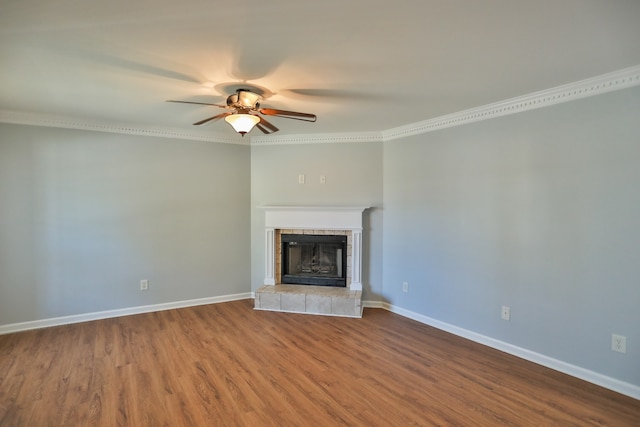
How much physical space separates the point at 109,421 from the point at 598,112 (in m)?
4.15

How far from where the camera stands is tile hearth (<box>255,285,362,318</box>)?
4094 millimetres

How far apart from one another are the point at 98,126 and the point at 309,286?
3295 millimetres

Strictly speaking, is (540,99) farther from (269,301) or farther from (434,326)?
(269,301)

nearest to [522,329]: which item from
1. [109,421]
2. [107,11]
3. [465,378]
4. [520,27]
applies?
[465,378]

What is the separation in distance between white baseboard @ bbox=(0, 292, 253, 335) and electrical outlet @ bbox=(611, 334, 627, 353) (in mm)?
4046

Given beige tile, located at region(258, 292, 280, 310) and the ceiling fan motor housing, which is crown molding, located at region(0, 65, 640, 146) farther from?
beige tile, located at region(258, 292, 280, 310)

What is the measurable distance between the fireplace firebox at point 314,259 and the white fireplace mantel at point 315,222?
0.16m

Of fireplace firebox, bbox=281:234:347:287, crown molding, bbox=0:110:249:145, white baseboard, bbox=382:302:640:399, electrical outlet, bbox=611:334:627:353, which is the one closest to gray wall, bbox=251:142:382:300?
fireplace firebox, bbox=281:234:347:287

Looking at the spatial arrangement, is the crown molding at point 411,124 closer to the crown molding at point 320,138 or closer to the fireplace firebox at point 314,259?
the crown molding at point 320,138

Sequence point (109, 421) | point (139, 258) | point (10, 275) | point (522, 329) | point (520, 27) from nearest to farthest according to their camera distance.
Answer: point (520, 27)
point (109, 421)
point (522, 329)
point (10, 275)
point (139, 258)

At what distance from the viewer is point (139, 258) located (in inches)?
165

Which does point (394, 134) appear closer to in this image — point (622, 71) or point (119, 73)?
point (622, 71)

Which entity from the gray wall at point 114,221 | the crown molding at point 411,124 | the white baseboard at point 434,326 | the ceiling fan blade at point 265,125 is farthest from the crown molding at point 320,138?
the white baseboard at point 434,326

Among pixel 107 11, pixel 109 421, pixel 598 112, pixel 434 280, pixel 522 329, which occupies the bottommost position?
pixel 109 421
